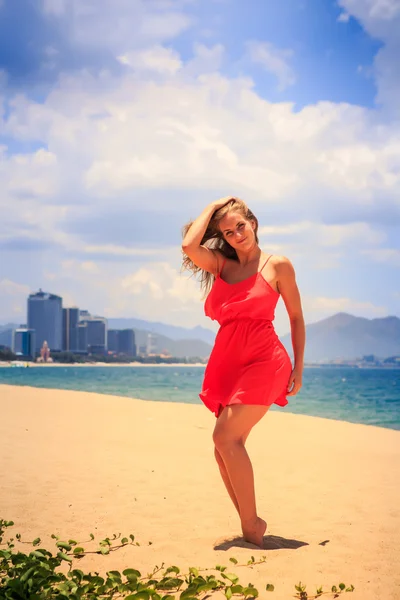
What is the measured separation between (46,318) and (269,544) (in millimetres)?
183714

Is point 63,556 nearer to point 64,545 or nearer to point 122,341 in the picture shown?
point 64,545

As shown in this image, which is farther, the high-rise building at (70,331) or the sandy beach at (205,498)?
the high-rise building at (70,331)

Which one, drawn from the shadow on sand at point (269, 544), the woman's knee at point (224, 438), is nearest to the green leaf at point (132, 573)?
the shadow on sand at point (269, 544)

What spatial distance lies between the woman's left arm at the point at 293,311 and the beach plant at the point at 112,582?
1.05m

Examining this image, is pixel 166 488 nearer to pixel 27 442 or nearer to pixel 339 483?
pixel 339 483

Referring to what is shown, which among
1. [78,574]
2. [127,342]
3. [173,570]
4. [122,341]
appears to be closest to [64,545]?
[78,574]

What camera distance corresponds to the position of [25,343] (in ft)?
563

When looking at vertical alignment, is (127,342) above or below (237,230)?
below

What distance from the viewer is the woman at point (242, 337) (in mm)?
3625

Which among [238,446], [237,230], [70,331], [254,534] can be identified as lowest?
[254,534]

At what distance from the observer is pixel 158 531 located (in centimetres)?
441

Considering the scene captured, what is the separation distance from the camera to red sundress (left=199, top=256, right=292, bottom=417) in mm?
3709

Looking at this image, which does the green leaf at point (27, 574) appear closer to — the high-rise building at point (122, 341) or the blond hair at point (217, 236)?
the blond hair at point (217, 236)

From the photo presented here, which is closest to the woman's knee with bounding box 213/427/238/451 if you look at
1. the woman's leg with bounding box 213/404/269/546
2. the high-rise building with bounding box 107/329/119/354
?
→ the woman's leg with bounding box 213/404/269/546
